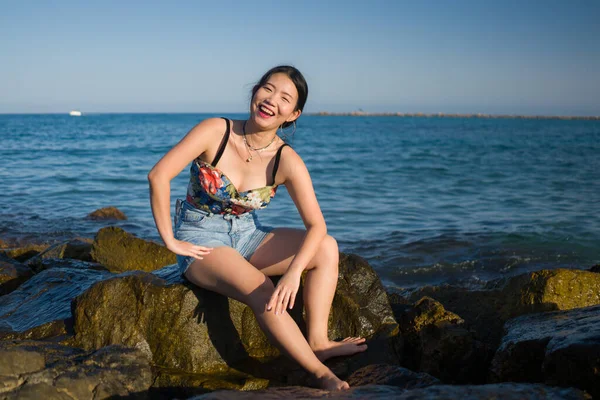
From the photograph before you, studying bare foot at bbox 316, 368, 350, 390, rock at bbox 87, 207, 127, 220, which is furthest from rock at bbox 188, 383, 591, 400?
rock at bbox 87, 207, 127, 220

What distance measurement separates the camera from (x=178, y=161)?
3.95m

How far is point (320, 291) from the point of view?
4.01 meters

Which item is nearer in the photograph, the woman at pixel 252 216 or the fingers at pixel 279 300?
the fingers at pixel 279 300

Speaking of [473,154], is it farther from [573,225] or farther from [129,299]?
[129,299]

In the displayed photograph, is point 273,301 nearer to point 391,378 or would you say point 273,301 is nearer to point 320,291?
point 320,291

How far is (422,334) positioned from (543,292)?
4.24 feet

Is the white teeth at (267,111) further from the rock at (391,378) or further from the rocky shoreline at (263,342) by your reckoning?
the rock at (391,378)

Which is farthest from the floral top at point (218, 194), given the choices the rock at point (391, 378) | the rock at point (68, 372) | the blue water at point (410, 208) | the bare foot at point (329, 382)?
the blue water at point (410, 208)

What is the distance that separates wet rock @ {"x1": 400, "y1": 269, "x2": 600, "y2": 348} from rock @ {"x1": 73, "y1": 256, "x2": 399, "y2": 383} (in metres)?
1.31

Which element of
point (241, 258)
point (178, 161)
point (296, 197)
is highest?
point (178, 161)

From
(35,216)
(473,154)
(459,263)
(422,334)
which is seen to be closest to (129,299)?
(422,334)

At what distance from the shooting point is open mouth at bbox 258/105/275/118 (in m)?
4.11

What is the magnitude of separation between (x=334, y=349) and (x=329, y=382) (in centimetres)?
55

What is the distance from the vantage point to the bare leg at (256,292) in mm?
3627
